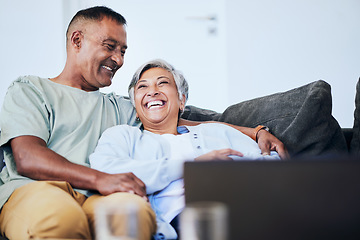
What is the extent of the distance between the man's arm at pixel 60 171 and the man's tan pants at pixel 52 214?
4cm

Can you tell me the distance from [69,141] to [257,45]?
240 cm

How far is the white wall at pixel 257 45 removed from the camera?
351 centimetres

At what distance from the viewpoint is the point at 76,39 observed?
2.07 m

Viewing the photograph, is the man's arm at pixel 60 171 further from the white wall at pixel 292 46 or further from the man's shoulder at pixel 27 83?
the white wall at pixel 292 46

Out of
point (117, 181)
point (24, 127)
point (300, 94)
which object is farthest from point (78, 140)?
point (300, 94)

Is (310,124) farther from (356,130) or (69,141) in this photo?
(69,141)

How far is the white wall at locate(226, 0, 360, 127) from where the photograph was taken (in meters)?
3.62

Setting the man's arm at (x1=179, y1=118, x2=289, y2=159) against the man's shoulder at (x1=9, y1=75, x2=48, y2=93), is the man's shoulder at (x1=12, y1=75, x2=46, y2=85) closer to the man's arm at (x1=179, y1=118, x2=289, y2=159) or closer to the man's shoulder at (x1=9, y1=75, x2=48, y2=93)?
the man's shoulder at (x1=9, y1=75, x2=48, y2=93)

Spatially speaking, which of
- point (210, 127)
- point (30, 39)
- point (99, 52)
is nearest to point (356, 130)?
point (210, 127)

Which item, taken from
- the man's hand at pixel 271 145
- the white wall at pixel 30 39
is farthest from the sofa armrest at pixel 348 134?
the white wall at pixel 30 39

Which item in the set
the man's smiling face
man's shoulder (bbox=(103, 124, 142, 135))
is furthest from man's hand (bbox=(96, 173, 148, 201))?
the man's smiling face

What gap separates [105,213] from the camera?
648mm

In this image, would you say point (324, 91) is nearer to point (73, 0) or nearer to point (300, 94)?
point (300, 94)

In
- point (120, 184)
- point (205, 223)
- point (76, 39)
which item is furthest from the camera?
point (76, 39)
